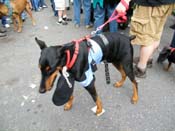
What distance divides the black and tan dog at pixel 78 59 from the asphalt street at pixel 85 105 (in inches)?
10.2

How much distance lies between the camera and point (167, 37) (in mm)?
4547

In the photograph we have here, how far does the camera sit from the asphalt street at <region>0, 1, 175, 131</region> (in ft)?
8.94

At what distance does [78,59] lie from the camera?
223cm

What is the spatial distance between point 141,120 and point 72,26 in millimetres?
3194

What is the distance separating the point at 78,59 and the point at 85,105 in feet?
3.18

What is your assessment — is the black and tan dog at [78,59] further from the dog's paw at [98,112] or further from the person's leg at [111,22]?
A: the person's leg at [111,22]

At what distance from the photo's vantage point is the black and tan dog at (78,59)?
2.03 m

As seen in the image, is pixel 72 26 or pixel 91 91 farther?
pixel 72 26

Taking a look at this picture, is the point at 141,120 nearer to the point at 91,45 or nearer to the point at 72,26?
the point at 91,45

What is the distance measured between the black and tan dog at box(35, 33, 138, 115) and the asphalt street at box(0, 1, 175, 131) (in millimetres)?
260

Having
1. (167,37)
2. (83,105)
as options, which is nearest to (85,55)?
(83,105)

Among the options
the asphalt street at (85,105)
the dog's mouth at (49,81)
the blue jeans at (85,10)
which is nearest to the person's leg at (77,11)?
the blue jeans at (85,10)

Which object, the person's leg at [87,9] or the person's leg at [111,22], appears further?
the person's leg at [87,9]

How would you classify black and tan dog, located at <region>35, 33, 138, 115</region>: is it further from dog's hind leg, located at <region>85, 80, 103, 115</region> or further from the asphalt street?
the asphalt street
